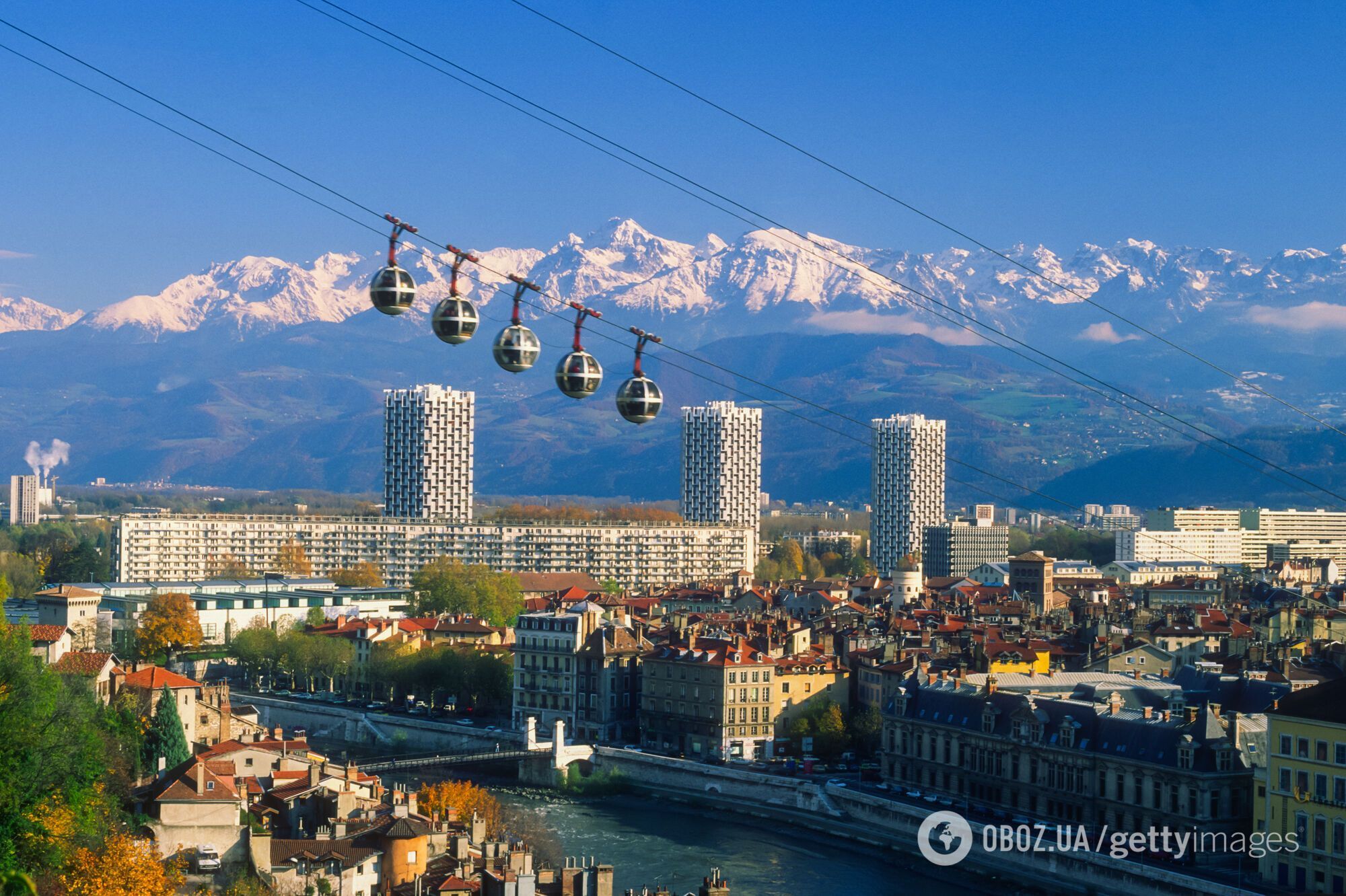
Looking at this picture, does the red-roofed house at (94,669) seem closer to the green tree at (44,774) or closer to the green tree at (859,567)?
the green tree at (44,774)

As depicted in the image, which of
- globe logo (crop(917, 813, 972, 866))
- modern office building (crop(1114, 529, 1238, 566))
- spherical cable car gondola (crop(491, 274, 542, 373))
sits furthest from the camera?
modern office building (crop(1114, 529, 1238, 566))

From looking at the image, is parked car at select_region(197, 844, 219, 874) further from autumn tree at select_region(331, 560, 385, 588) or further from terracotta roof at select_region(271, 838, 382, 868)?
autumn tree at select_region(331, 560, 385, 588)

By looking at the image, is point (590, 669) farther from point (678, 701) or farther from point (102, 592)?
point (102, 592)

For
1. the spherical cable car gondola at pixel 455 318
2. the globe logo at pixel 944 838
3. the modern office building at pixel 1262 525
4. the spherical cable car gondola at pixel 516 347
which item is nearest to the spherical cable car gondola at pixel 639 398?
the spherical cable car gondola at pixel 516 347

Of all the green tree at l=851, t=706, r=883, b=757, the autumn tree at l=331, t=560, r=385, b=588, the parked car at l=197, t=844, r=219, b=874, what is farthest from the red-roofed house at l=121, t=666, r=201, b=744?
the autumn tree at l=331, t=560, r=385, b=588

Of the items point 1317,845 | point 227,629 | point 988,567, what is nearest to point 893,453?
point 988,567

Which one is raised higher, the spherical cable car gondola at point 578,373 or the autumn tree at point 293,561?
the spherical cable car gondola at point 578,373
